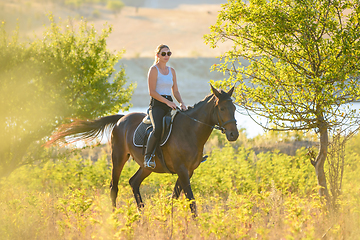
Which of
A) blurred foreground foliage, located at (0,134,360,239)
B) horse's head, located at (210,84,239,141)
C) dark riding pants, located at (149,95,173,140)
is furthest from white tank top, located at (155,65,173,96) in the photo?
blurred foreground foliage, located at (0,134,360,239)

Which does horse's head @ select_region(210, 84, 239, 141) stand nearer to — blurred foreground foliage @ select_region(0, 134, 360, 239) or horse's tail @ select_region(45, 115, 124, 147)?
blurred foreground foliage @ select_region(0, 134, 360, 239)

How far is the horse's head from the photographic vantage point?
5699 millimetres

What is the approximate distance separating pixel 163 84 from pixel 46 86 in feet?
19.0

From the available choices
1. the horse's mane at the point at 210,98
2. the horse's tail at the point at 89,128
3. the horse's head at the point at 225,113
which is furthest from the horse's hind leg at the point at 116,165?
the horse's head at the point at 225,113

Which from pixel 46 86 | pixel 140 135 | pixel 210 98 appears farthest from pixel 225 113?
pixel 46 86

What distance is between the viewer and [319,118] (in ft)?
22.1

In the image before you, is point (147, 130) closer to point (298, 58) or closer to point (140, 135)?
point (140, 135)

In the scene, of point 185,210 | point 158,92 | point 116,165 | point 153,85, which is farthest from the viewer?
point 116,165

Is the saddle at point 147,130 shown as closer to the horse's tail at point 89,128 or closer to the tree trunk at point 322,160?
the horse's tail at point 89,128

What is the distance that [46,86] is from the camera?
10.8 m

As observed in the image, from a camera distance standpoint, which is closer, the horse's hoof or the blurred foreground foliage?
the blurred foreground foliage

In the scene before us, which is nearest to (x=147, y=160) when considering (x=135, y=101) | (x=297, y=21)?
(x=297, y=21)

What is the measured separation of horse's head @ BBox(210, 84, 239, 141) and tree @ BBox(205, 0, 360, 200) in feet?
3.74

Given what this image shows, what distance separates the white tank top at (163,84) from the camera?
6.47m
